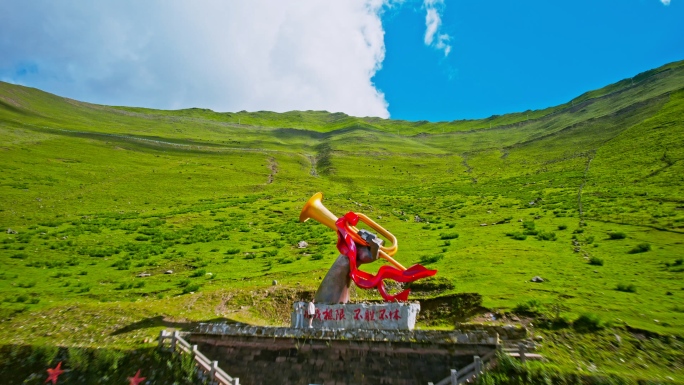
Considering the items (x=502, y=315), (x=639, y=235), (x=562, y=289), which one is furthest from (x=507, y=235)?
(x=502, y=315)

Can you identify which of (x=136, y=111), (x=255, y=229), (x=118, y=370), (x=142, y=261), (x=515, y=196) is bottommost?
(x=118, y=370)

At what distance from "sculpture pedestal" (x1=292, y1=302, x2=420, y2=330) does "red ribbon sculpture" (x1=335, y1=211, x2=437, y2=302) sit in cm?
127

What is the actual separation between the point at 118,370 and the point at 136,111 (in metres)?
209

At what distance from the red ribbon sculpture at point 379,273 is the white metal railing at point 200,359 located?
7100 millimetres

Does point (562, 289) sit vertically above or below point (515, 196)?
below

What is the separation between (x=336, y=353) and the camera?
15.0 m

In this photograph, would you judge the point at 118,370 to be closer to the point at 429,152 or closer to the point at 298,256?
the point at 298,256

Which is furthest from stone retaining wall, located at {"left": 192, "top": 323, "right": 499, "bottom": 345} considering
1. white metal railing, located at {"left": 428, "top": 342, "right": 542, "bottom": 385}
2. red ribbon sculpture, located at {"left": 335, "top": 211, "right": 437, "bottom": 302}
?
red ribbon sculpture, located at {"left": 335, "top": 211, "right": 437, "bottom": 302}

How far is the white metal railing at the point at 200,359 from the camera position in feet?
51.7

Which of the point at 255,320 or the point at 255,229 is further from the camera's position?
the point at 255,229

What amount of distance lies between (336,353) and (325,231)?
31.9 meters

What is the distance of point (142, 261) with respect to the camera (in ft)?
109

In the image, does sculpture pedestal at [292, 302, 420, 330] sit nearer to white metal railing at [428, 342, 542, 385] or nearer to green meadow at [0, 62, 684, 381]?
green meadow at [0, 62, 684, 381]

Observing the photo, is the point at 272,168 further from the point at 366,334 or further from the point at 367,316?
the point at 366,334
